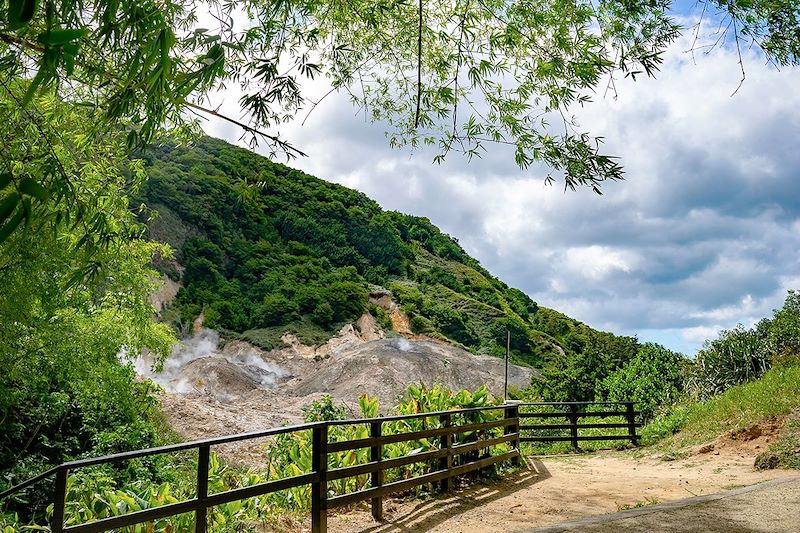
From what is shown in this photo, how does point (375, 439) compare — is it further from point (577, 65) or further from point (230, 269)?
point (230, 269)

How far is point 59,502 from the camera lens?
353 centimetres

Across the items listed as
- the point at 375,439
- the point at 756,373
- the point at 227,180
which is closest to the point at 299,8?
the point at 375,439

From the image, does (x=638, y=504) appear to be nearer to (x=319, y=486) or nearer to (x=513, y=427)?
(x=513, y=427)

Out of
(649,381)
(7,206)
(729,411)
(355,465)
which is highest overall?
(7,206)

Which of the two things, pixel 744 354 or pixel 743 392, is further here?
pixel 744 354

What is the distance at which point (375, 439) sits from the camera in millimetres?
6148

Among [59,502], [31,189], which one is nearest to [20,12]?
[31,189]

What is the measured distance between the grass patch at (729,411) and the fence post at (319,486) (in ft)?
28.6

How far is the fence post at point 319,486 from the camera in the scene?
5.36 m

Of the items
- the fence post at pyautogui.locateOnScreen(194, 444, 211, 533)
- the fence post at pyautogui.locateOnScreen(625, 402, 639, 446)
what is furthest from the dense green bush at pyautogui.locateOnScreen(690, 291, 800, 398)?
the fence post at pyautogui.locateOnScreen(194, 444, 211, 533)

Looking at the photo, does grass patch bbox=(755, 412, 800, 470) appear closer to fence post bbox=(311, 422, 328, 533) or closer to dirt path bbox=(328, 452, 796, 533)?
dirt path bbox=(328, 452, 796, 533)

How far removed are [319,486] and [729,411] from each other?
32.2 ft

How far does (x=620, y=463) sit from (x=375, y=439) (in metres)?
7.54

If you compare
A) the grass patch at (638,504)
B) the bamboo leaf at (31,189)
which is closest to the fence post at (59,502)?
the bamboo leaf at (31,189)
